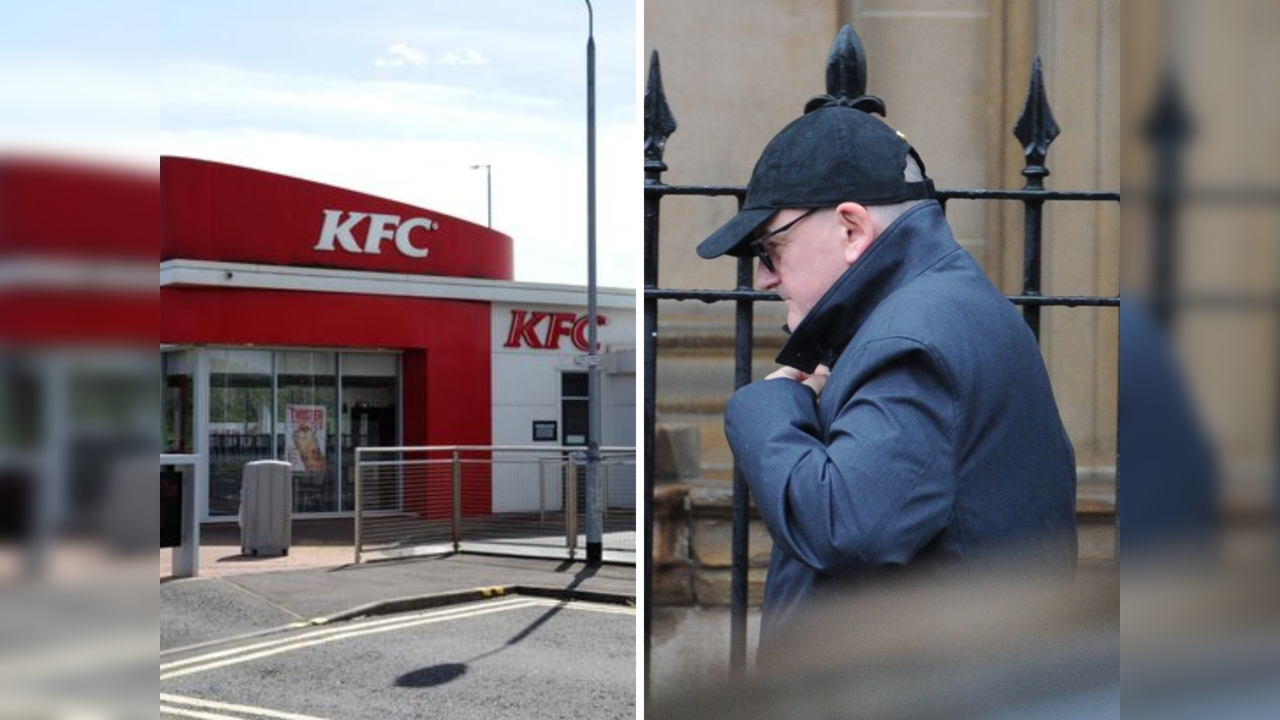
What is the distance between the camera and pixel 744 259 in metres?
2.23

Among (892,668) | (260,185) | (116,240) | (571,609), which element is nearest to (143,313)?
(116,240)

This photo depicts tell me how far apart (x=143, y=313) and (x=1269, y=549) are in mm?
1644

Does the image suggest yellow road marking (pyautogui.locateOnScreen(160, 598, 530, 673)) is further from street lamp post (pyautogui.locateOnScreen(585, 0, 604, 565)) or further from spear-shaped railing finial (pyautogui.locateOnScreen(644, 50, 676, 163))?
spear-shaped railing finial (pyautogui.locateOnScreen(644, 50, 676, 163))

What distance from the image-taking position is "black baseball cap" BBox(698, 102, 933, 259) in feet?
6.81

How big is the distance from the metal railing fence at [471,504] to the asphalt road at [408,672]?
0.18 metres

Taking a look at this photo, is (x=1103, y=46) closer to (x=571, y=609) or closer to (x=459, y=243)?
(x=459, y=243)

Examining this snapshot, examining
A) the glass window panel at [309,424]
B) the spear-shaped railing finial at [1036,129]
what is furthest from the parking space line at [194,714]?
the spear-shaped railing finial at [1036,129]

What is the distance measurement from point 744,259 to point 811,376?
27 cm

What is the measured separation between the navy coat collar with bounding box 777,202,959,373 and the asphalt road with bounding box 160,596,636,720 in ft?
3.83

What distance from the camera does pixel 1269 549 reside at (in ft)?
6.46

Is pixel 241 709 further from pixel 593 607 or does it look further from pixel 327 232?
pixel 593 607

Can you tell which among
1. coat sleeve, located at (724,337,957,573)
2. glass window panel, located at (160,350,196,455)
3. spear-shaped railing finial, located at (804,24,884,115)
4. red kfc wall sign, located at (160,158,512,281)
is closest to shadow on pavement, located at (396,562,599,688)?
glass window panel, located at (160,350,196,455)

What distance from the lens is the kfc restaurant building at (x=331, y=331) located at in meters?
2.41

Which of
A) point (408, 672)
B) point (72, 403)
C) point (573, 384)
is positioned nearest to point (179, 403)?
point (408, 672)
